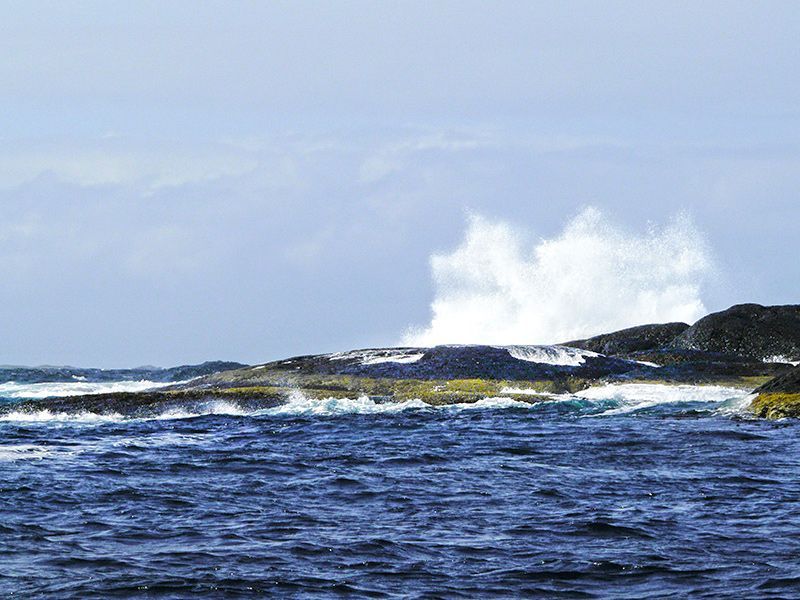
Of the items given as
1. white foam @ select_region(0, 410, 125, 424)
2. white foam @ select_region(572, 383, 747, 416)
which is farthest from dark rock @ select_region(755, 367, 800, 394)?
white foam @ select_region(0, 410, 125, 424)

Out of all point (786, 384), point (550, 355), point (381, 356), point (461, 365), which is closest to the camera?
point (786, 384)

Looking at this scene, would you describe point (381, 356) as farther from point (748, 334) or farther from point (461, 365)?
point (748, 334)

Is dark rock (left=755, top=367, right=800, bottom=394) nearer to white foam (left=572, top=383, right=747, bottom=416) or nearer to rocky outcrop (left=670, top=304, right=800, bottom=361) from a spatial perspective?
white foam (left=572, top=383, right=747, bottom=416)

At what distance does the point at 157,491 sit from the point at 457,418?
13.5 m

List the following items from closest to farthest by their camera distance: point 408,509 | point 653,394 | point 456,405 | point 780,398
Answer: point 408,509 < point 780,398 < point 456,405 < point 653,394

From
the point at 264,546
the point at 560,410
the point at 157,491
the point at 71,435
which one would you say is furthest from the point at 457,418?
the point at 264,546

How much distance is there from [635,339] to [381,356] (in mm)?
17868

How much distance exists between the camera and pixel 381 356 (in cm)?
4034

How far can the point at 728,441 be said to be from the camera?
25156 mm

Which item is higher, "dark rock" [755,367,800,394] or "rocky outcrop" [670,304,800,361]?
"rocky outcrop" [670,304,800,361]

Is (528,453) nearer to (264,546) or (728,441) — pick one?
(728,441)

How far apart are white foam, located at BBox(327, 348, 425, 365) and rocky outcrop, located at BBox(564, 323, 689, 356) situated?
50.9ft

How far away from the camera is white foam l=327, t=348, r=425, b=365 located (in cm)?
3966

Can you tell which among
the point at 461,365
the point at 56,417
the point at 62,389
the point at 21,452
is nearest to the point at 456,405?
the point at 461,365
